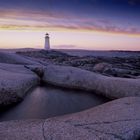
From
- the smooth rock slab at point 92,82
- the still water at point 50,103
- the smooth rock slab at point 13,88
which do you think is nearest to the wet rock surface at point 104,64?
the smooth rock slab at point 92,82

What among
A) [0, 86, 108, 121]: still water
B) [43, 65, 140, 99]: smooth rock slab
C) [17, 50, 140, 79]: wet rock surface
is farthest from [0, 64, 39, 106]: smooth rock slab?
[17, 50, 140, 79]: wet rock surface

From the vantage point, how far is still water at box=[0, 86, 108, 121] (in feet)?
30.7

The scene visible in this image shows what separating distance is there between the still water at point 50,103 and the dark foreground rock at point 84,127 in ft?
6.79

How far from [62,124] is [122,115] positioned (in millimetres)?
1676

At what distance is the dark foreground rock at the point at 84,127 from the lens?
599 centimetres

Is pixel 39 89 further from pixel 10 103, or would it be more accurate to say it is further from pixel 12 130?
pixel 12 130

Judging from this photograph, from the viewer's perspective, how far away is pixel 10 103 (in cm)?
1009


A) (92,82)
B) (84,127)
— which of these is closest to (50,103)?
(92,82)

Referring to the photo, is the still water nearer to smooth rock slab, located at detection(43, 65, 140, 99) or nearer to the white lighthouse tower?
smooth rock slab, located at detection(43, 65, 140, 99)

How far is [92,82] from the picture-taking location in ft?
42.3

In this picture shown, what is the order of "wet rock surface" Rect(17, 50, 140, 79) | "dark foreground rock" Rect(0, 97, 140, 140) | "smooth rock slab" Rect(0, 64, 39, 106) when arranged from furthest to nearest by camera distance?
"wet rock surface" Rect(17, 50, 140, 79), "smooth rock slab" Rect(0, 64, 39, 106), "dark foreground rock" Rect(0, 97, 140, 140)

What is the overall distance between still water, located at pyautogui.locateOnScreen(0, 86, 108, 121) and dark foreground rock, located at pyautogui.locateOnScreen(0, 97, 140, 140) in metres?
2.07

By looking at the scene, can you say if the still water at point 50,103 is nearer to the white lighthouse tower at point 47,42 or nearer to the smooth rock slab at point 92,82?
the smooth rock slab at point 92,82

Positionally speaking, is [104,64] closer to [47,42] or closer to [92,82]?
[92,82]
